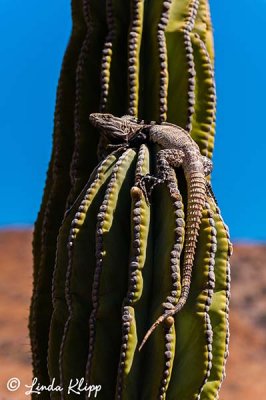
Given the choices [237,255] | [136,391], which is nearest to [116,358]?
[136,391]

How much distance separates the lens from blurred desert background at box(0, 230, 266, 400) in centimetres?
1809

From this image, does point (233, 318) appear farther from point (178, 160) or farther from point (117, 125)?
point (178, 160)

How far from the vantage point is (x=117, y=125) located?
4.02 meters

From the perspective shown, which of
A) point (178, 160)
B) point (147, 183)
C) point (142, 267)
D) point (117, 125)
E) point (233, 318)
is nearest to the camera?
point (142, 267)

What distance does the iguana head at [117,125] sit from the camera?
398 centimetres

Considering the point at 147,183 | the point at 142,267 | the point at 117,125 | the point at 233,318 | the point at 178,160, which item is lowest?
the point at 142,267

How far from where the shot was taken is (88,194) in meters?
3.58

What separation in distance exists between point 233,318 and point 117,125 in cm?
2032

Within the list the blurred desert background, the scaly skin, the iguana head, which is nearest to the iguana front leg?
the scaly skin

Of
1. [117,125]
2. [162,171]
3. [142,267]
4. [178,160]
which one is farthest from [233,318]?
[142,267]

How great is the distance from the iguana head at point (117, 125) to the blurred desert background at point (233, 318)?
1056 centimetres

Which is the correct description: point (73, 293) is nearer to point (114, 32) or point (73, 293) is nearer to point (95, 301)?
point (95, 301)

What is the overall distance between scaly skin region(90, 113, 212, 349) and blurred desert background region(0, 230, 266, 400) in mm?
10604

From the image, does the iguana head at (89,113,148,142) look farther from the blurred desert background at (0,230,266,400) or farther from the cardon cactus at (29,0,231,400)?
the blurred desert background at (0,230,266,400)
